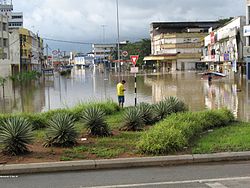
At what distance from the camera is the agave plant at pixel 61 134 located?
34.5 feet

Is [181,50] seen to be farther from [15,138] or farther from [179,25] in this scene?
[15,138]

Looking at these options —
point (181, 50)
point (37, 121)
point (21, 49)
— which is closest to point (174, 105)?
point (37, 121)

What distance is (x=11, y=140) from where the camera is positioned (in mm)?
9664

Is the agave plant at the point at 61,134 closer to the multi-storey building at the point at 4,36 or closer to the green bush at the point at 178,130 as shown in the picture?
the green bush at the point at 178,130

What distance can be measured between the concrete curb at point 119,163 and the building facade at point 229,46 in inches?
2226

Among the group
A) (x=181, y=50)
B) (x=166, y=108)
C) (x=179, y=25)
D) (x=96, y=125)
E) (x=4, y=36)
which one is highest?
(x=179, y=25)

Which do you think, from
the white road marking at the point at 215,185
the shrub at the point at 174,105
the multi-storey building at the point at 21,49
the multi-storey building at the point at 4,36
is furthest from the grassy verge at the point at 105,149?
the multi-storey building at the point at 21,49

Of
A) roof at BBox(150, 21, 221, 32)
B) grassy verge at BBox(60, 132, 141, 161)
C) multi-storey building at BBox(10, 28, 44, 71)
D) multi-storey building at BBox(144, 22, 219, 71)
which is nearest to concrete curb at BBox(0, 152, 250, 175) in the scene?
grassy verge at BBox(60, 132, 141, 161)

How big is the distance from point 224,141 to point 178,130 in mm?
1260

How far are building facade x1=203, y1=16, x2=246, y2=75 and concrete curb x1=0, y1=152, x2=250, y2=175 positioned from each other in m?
56.5

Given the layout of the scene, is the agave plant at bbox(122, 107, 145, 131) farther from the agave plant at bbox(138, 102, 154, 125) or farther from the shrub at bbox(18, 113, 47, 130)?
the shrub at bbox(18, 113, 47, 130)

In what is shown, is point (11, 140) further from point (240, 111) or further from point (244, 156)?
point (240, 111)

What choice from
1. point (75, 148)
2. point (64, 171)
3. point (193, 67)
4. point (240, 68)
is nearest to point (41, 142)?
point (75, 148)

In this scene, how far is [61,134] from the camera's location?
10.5 meters
